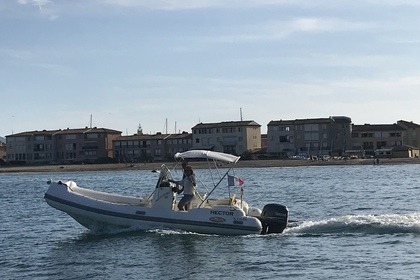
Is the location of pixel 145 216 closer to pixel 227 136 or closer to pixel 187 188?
pixel 187 188

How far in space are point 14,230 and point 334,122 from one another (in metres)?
108

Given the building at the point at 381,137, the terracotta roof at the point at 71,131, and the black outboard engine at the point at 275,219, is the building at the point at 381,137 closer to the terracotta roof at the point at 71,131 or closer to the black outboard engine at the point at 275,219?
the terracotta roof at the point at 71,131

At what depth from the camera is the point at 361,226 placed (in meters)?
27.2

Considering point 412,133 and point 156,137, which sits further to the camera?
point 156,137

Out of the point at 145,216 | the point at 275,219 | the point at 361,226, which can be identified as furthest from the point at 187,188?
the point at 361,226

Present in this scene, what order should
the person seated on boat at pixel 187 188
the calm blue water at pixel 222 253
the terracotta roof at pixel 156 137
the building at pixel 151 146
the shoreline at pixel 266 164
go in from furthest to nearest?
the terracotta roof at pixel 156 137 → the building at pixel 151 146 → the shoreline at pixel 266 164 → the person seated on boat at pixel 187 188 → the calm blue water at pixel 222 253

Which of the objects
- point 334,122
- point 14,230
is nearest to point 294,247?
point 14,230

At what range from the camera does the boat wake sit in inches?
1047

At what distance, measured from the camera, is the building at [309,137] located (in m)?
136

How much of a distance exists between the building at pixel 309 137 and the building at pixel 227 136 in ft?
12.5

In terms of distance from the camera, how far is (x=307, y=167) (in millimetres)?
113500

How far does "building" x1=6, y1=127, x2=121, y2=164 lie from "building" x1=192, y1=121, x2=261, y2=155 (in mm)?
19820

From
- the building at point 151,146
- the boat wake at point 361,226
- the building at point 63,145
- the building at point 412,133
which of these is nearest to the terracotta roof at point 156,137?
the building at point 151,146

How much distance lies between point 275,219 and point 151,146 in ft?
399
